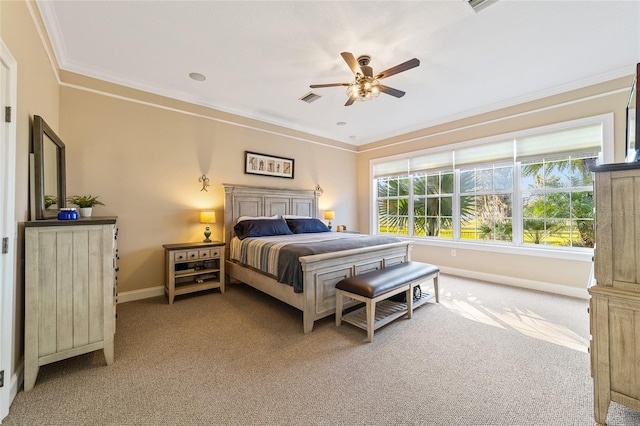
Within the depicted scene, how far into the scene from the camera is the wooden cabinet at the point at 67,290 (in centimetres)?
175

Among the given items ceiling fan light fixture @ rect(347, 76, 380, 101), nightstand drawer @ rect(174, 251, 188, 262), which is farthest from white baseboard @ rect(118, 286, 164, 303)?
ceiling fan light fixture @ rect(347, 76, 380, 101)

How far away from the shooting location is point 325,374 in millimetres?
1931

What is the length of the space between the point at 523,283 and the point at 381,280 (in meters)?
2.98

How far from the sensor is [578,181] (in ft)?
12.2

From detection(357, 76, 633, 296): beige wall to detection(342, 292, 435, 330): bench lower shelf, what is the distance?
5.94ft

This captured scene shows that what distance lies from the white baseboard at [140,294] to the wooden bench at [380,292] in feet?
8.95

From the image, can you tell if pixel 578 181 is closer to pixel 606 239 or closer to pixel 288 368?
pixel 606 239

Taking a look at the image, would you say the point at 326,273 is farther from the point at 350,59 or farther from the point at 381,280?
the point at 350,59

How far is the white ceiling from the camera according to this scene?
230cm

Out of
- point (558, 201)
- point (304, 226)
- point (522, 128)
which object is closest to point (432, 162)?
point (522, 128)

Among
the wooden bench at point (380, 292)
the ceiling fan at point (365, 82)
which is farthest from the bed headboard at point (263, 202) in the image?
the wooden bench at point (380, 292)

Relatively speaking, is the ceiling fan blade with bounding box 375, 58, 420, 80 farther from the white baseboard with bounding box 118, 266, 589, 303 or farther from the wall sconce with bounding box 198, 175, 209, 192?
the white baseboard with bounding box 118, 266, 589, 303

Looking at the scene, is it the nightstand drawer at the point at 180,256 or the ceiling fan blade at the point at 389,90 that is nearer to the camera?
the ceiling fan blade at the point at 389,90

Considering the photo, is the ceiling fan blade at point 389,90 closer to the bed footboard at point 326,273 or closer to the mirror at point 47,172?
the bed footboard at point 326,273
